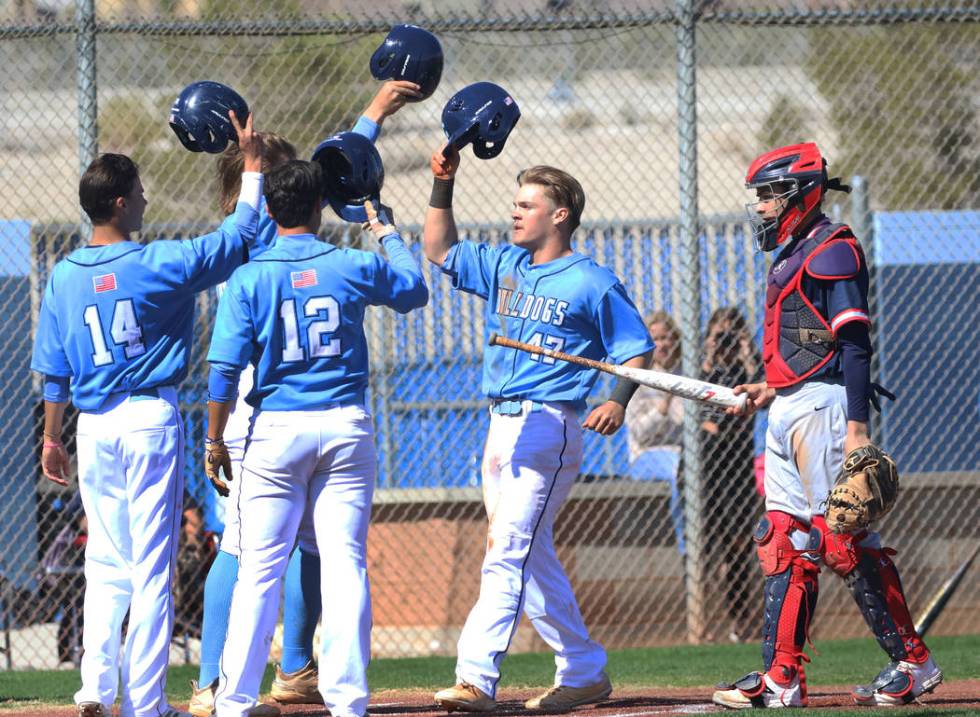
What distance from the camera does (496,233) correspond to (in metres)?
9.31

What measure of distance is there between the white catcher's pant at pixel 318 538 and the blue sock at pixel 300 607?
0.72m

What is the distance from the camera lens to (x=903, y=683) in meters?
5.24

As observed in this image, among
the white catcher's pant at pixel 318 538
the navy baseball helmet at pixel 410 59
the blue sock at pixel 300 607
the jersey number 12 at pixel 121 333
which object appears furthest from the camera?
the navy baseball helmet at pixel 410 59

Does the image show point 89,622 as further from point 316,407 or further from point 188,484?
point 188,484

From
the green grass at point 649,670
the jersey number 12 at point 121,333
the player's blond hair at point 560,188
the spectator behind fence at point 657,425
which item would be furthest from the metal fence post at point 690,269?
the jersey number 12 at point 121,333

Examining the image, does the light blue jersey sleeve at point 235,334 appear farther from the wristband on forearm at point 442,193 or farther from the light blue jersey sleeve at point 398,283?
the wristband on forearm at point 442,193

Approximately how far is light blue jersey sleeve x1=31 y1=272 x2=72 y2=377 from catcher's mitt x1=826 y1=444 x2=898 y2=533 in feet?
8.72

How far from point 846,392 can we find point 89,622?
264 centimetres

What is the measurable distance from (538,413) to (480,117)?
1.14 m

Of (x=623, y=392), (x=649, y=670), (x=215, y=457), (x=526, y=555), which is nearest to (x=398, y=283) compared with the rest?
(x=215, y=457)

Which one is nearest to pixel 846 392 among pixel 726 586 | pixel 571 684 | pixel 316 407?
pixel 571 684

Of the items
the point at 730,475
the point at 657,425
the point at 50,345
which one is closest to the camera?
the point at 50,345

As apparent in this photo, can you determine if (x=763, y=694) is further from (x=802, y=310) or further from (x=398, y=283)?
(x=398, y=283)

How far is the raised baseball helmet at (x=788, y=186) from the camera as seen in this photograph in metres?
5.21
